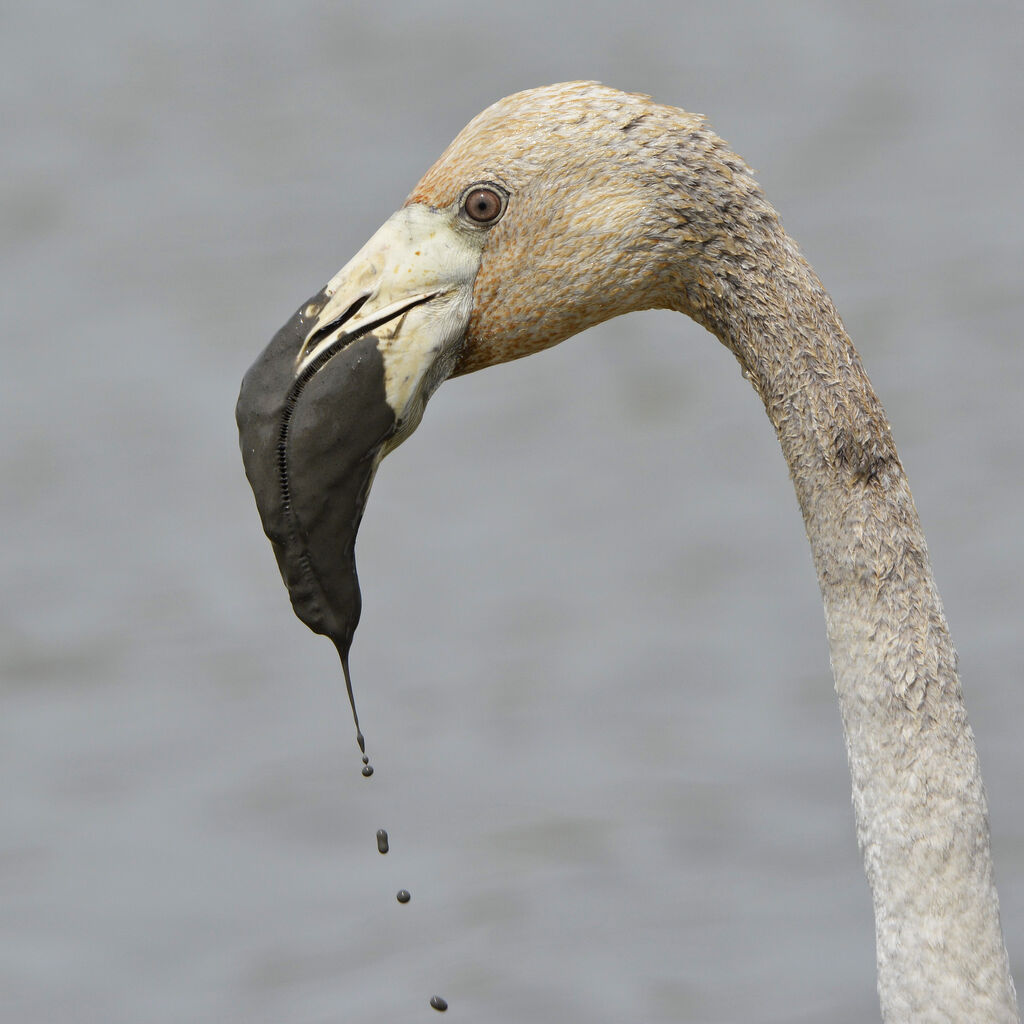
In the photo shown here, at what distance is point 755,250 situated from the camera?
10.2 feet

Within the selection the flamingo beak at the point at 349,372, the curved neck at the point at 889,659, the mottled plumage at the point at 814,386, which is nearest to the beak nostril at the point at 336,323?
the flamingo beak at the point at 349,372

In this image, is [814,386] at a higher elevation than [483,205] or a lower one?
lower

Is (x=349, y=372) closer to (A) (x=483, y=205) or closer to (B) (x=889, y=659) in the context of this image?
(A) (x=483, y=205)

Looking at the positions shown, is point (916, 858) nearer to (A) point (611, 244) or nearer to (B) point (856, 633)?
(B) point (856, 633)

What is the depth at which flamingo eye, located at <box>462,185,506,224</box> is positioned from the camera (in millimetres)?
3090

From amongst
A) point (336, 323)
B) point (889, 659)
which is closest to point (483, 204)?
point (336, 323)

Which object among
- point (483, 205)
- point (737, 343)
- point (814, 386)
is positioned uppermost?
point (483, 205)

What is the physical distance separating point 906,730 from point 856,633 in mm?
176

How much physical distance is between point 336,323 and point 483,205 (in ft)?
1.00

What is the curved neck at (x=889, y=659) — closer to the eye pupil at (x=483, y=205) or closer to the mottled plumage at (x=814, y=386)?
the mottled plumage at (x=814, y=386)

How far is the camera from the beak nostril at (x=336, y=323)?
3.11 metres

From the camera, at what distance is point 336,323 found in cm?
311

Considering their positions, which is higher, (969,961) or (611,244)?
(611,244)

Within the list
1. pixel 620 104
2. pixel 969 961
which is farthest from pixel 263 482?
pixel 969 961
